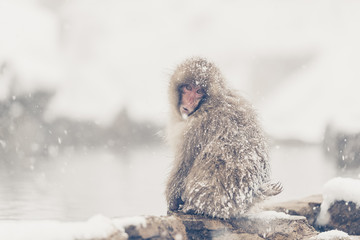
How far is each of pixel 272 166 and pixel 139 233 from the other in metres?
1.38

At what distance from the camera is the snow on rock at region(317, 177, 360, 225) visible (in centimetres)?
393

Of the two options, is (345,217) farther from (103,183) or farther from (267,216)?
(103,183)

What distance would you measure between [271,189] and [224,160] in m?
0.52

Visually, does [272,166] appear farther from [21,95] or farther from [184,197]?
[21,95]

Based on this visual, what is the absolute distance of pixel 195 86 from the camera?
3.17 m

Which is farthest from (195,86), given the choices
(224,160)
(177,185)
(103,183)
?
(103,183)

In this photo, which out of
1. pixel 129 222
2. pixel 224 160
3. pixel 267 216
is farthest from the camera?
pixel 267 216

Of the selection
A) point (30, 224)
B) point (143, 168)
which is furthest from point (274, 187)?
point (143, 168)

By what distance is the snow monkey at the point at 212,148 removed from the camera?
279 cm

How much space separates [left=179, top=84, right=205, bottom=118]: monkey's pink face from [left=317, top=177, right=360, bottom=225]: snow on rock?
1799mm

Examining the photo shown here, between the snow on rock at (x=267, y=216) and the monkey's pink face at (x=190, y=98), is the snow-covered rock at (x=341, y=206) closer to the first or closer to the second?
the snow on rock at (x=267, y=216)

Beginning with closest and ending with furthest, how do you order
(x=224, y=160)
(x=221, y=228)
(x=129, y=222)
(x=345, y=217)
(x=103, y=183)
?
(x=129, y=222), (x=221, y=228), (x=224, y=160), (x=345, y=217), (x=103, y=183)

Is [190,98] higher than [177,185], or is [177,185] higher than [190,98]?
[190,98]

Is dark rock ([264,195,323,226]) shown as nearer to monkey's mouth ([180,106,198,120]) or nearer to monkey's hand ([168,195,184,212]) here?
monkey's hand ([168,195,184,212])
